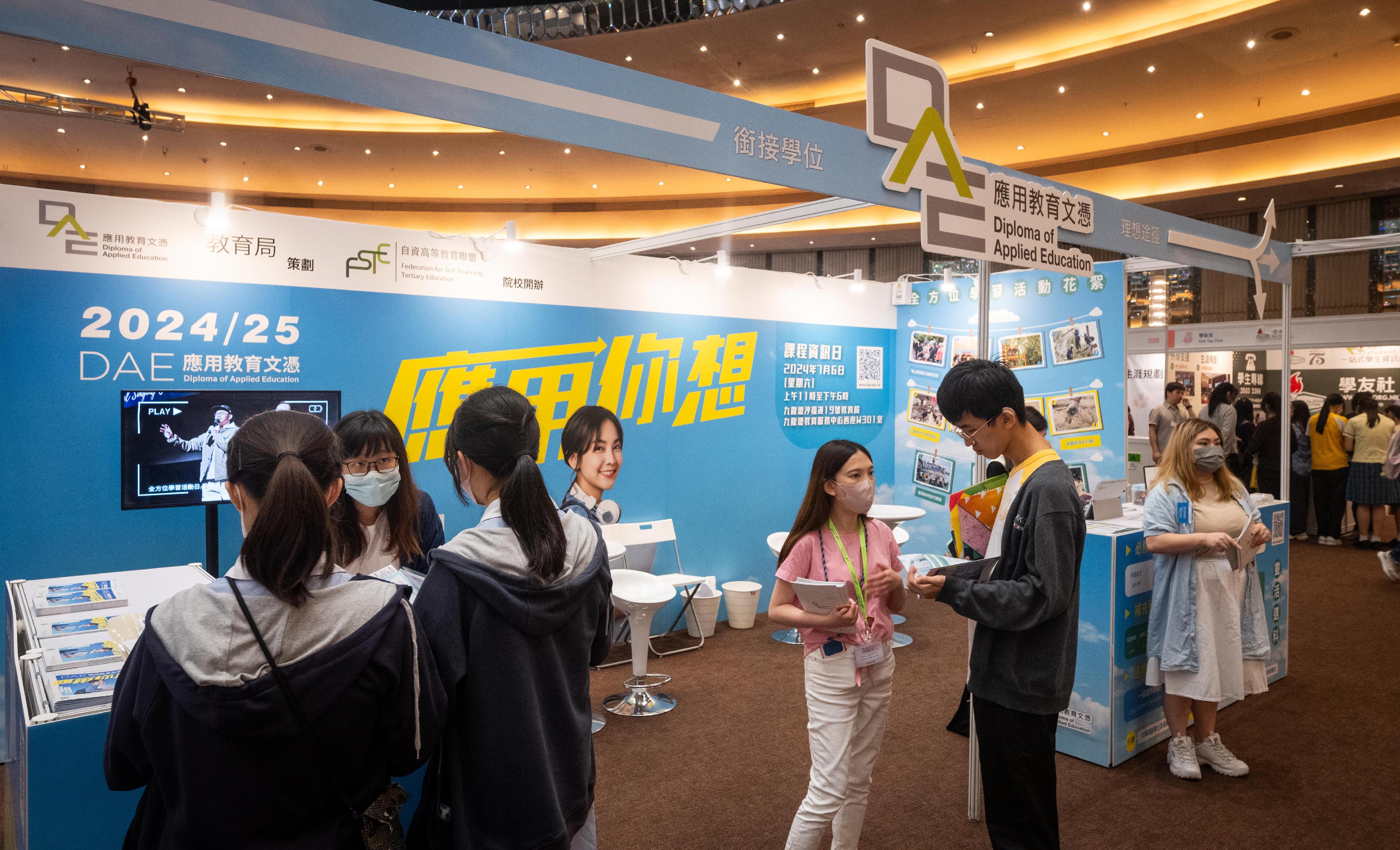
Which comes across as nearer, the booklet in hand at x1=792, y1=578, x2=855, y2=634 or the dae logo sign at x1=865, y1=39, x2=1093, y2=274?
the booklet in hand at x1=792, y1=578, x2=855, y2=634

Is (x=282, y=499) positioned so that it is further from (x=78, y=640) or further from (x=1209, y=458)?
(x=1209, y=458)

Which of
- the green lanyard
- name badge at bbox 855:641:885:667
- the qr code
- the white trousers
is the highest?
the qr code

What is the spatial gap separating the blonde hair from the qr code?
3.45m

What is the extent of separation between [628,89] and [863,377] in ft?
16.3

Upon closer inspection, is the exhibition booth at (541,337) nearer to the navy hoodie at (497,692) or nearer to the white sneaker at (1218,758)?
the white sneaker at (1218,758)

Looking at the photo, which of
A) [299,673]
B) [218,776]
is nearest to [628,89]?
[299,673]

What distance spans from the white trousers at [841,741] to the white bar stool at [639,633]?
1.93 meters

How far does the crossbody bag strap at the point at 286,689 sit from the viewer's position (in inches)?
45.8

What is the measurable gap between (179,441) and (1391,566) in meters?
8.87

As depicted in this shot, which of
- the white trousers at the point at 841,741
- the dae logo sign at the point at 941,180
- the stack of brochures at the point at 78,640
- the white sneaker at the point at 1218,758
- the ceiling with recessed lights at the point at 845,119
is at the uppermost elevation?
the ceiling with recessed lights at the point at 845,119

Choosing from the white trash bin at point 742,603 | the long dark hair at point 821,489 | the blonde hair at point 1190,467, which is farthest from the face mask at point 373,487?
the white trash bin at point 742,603

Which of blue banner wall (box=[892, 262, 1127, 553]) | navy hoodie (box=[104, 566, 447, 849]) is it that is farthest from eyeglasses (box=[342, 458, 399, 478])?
blue banner wall (box=[892, 262, 1127, 553])

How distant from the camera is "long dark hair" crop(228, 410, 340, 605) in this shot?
118cm

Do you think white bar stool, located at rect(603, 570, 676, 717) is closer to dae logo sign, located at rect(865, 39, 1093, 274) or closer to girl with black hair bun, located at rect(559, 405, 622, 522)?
girl with black hair bun, located at rect(559, 405, 622, 522)
